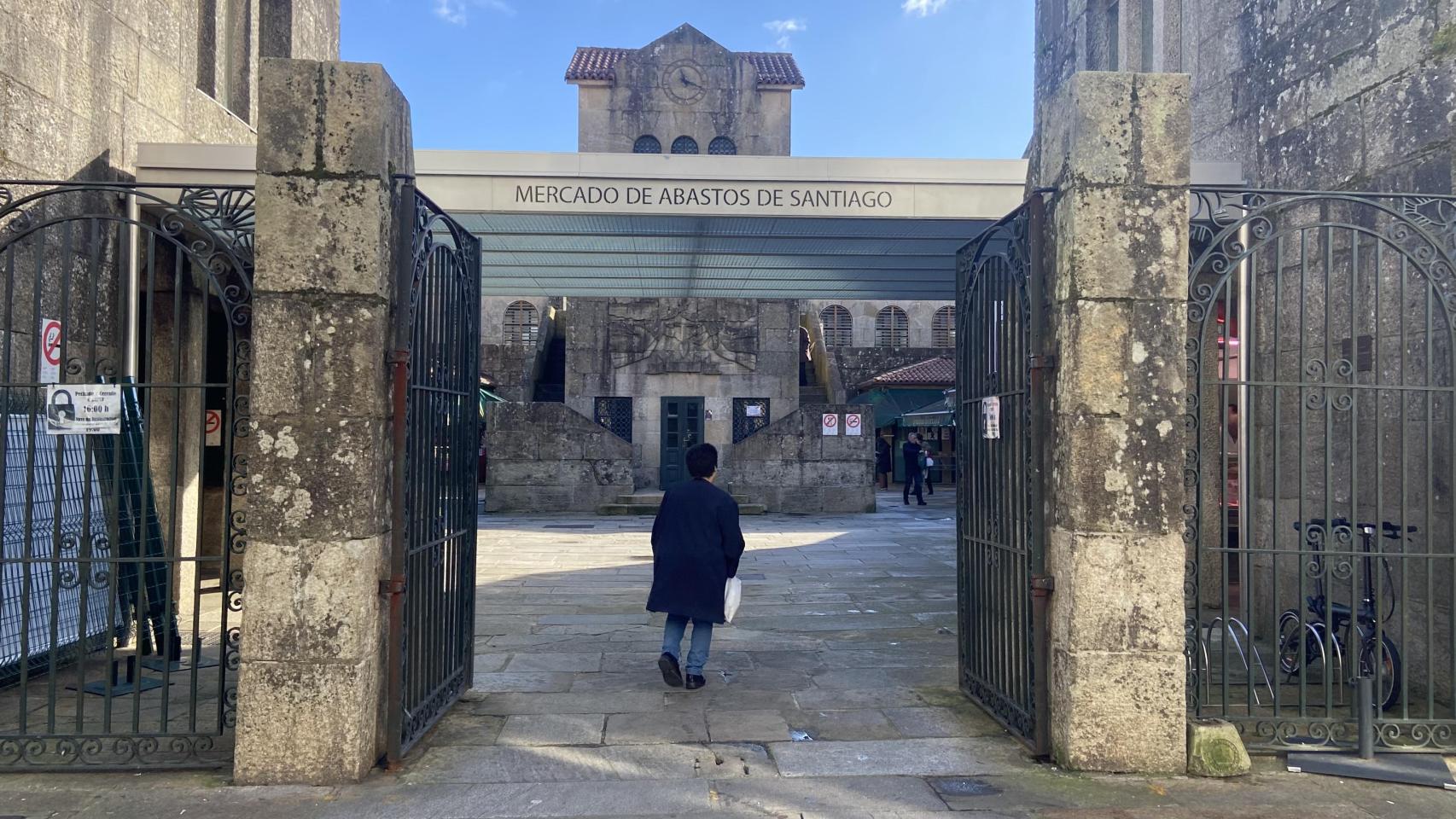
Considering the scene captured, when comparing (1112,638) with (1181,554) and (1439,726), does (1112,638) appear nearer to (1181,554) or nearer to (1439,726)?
(1181,554)

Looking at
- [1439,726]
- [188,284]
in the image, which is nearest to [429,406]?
[188,284]

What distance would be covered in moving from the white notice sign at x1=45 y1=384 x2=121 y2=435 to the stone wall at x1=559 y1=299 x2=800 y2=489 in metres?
19.5

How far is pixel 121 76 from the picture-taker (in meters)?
7.54

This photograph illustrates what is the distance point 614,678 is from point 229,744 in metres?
2.44

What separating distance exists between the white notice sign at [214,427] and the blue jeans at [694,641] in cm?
639

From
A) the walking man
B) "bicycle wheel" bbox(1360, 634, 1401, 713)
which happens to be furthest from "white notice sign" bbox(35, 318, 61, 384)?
the walking man

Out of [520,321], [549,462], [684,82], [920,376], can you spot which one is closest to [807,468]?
[549,462]

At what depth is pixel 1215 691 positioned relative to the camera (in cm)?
643

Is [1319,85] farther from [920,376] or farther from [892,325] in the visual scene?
[892,325]

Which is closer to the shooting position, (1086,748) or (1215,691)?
(1086,748)

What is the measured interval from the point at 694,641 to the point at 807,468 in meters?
14.7

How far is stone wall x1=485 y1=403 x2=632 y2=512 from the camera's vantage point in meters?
20.5

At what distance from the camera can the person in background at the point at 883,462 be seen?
30.5 m

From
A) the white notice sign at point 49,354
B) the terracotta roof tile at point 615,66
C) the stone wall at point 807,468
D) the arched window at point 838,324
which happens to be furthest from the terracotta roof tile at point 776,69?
the white notice sign at point 49,354
